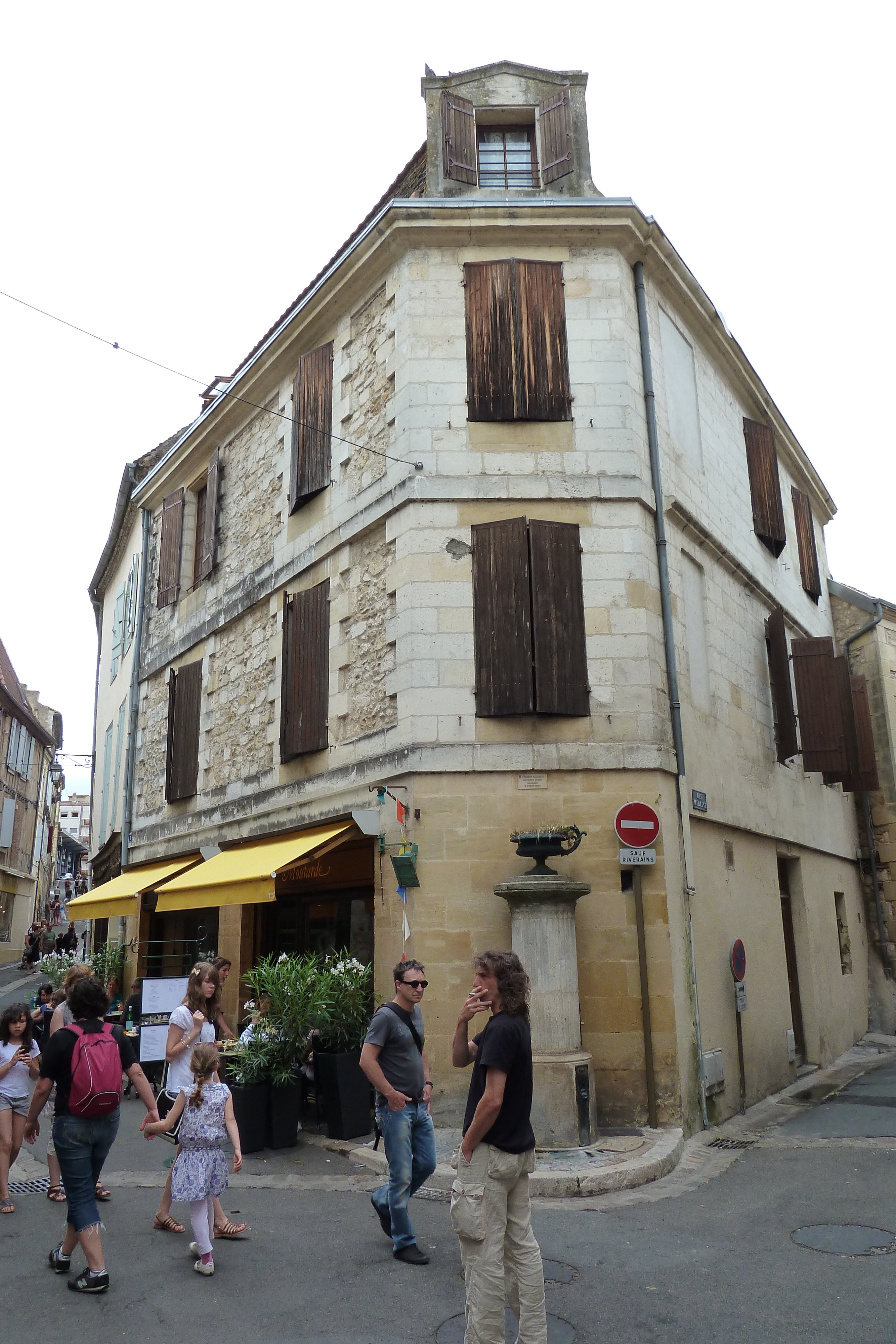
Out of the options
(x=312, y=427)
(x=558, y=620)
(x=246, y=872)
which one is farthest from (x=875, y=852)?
(x=312, y=427)

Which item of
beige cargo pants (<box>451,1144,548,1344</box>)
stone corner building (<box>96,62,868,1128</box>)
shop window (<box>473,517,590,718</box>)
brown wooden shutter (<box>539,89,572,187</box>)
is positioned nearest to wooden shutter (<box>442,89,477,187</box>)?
stone corner building (<box>96,62,868,1128</box>)

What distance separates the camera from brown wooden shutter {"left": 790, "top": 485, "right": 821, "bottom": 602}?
16078 millimetres

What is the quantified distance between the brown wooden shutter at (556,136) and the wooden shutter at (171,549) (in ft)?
24.7

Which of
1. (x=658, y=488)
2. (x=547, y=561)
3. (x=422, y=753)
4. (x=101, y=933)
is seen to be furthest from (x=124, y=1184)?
(x=101, y=933)

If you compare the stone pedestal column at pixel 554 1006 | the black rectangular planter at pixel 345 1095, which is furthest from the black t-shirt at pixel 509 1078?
the black rectangular planter at pixel 345 1095

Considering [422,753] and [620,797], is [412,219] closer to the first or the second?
[422,753]

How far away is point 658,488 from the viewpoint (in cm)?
1028

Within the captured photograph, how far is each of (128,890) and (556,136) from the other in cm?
1092

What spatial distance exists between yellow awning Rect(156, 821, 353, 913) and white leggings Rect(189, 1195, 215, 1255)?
417 cm

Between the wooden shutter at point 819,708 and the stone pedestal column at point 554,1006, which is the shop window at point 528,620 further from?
the wooden shutter at point 819,708

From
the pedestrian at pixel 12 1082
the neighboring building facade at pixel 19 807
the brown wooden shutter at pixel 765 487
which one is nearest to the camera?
the pedestrian at pixel 12 1082

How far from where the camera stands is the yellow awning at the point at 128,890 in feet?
44.5

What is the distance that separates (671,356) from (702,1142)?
319 inches

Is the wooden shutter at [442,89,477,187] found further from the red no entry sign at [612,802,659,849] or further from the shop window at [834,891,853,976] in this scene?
the shop window at [834,891,853,976]
